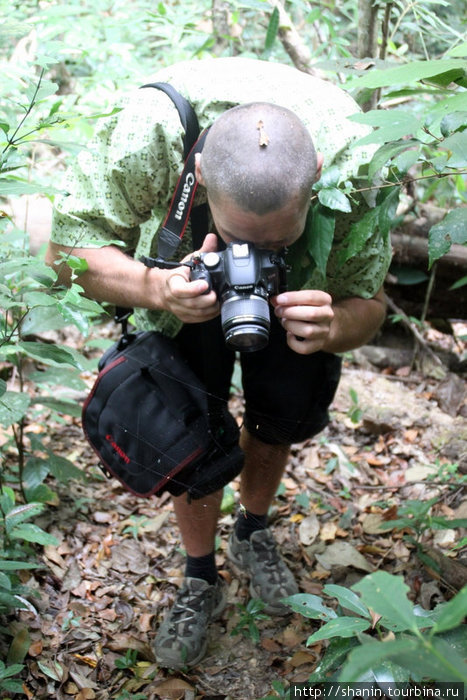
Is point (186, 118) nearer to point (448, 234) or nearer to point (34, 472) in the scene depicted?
point (448, 234)

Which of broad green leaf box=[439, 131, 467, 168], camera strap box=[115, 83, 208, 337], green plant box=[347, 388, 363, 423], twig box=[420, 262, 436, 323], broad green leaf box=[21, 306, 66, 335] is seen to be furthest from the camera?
twig box=[420, 262, 436, 323]

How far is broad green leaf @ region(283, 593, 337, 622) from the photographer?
1583 millimetres

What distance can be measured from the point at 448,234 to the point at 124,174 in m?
0.90

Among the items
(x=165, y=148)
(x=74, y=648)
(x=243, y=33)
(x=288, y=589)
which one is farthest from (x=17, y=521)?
(x=243, y=33)

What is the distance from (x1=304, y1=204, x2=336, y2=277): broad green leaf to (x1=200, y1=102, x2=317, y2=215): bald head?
94 mm

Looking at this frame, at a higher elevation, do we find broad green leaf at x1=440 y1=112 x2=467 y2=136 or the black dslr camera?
broad green leaf at x1=440 y1=112 x2=467 y2=136

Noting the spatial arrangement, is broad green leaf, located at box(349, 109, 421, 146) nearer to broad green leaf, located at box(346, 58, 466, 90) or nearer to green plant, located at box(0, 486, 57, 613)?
broad green leaf, located at box(346, 58, 466, 90)

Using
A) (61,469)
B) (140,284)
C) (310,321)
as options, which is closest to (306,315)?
(310,321)

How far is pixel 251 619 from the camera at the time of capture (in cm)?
211

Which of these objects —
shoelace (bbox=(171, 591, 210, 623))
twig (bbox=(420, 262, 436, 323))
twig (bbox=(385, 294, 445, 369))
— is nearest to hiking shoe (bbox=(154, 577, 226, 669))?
shoelace (bbox=(171, 591, 210, 623))

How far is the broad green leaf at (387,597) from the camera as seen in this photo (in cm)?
81

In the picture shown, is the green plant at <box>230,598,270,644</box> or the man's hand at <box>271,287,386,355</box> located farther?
the green plant at <box>230,598,270,644</box>

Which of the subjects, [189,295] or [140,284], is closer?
[189,295]

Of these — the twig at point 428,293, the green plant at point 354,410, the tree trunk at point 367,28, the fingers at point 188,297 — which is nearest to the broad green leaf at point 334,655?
the fingers at point 188,297
